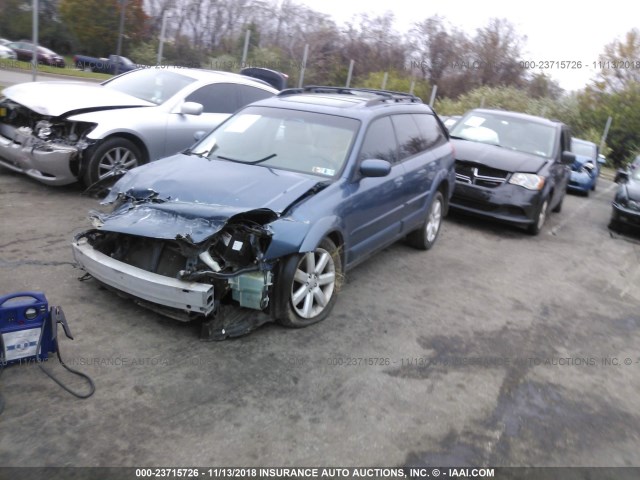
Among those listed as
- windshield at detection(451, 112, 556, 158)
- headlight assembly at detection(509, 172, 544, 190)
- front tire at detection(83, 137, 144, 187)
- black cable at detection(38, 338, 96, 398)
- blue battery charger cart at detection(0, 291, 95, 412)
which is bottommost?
black cable at detection(38, 338, 96, 398)

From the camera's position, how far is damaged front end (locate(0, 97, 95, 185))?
6.10 meters

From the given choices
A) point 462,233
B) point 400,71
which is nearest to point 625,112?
point 400,71

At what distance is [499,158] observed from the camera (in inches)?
320

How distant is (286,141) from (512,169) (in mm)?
4300

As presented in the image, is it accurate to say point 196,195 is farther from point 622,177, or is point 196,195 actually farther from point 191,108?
point 622,177

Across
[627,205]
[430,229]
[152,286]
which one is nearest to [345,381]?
[152,286]

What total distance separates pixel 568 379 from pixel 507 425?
1.01 meters

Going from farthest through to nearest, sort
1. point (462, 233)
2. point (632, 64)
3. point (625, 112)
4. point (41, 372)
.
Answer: point (632, 64) < point (625, 112) < point (462, 233) < point (41, 372)

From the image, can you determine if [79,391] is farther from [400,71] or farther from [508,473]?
[400,71]

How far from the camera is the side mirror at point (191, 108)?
6.67 metres

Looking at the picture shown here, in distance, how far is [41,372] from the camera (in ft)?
10.5

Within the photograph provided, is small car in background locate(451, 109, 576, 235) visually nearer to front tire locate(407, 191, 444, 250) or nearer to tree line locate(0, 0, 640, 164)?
front tire locate(407, 191, 444, 250)

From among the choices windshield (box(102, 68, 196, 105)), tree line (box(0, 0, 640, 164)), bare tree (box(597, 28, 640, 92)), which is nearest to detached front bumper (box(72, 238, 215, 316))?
windshield (box(102, 68, 196, 105))

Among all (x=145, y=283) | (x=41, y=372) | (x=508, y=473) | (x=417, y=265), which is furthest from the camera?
(x=417, y=265)
